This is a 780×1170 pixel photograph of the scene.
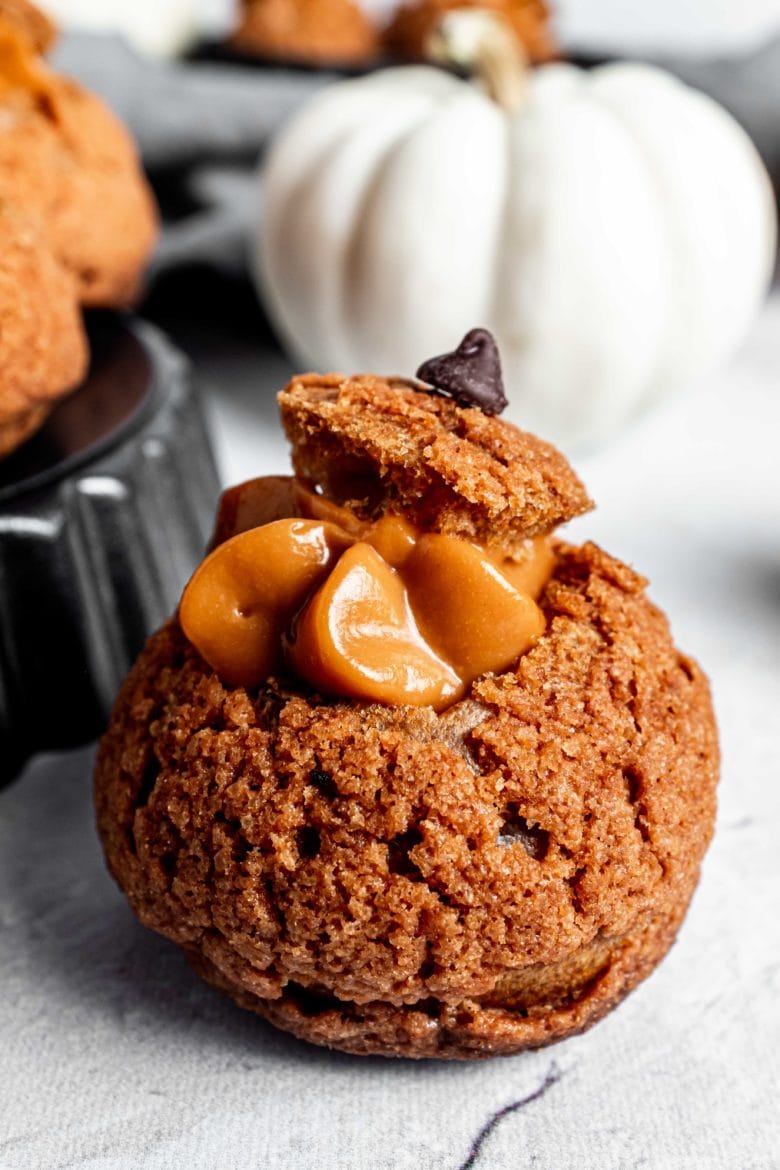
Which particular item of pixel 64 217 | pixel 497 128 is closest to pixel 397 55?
pixel 497 128

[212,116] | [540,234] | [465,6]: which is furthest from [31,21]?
[465,6]

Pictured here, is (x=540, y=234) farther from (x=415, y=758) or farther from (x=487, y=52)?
(x=415, y=758)

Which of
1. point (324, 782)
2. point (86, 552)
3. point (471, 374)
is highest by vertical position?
point (471, 374)

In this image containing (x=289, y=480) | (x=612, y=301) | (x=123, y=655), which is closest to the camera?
(x=289, y=480)

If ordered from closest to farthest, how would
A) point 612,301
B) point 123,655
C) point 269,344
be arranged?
point 123,655, point 612,301, point 269,344

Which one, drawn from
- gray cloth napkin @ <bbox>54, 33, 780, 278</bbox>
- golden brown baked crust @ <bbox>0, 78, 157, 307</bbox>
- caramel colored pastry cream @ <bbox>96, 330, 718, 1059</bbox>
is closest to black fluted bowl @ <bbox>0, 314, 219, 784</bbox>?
golden brown baked crust @ <bbox>0, 78, 157, 307</bbox>

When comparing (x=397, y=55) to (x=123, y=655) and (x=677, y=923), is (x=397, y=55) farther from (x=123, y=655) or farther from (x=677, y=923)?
(x=677, y=923)
